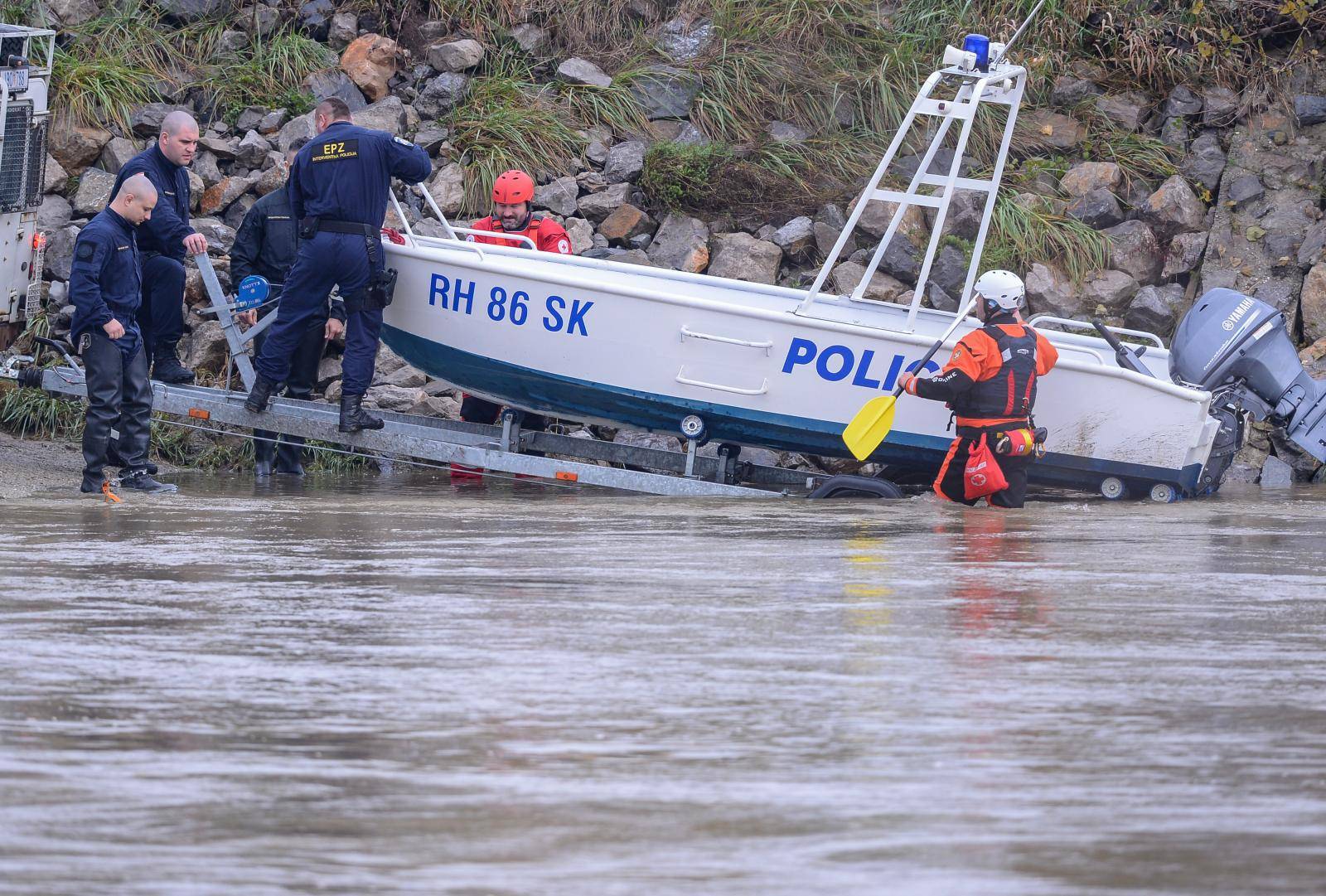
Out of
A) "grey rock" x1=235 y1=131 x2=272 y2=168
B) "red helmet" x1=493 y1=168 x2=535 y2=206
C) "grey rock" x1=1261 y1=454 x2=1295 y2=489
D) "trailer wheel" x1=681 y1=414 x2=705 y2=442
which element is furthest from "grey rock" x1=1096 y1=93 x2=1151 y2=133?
"grey rock" x1=235 y1=131 x2=272 y2=168

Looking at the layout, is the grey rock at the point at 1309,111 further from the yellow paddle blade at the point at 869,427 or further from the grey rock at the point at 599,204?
the yellow paddle blade at the point at 869,427

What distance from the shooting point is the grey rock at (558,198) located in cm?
1176

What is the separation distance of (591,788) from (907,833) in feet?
2.01

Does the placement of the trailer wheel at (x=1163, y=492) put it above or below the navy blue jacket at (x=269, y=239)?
below

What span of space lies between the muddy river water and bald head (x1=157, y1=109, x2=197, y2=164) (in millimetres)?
3167

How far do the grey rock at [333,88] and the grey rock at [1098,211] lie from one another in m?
5.40

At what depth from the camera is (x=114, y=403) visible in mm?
7953

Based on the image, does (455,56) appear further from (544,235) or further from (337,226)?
(337,226)

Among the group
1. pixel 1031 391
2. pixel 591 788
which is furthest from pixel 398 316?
pixel 591 788

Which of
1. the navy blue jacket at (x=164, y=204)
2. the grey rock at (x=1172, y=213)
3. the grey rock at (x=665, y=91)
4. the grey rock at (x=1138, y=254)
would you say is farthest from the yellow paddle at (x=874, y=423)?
the grey rock at (x=665, y=91)

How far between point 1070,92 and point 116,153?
287 inches

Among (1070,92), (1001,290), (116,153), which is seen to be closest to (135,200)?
(116,153)

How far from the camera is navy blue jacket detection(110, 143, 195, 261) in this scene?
8.56 metres

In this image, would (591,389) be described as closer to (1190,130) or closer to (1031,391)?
(1031,391)
